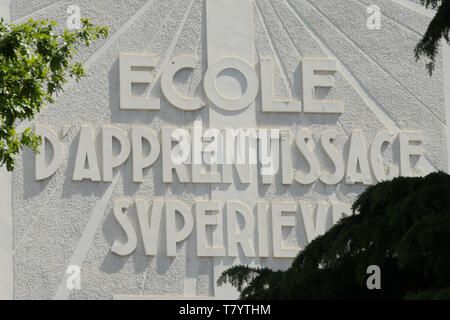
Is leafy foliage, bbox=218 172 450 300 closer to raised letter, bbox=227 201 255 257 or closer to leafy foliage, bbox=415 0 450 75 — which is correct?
leafy foliage, bbox=415 0 450 75

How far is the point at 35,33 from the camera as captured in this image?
40.1 feet

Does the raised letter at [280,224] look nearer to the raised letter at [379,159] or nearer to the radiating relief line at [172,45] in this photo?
the raised letter at [379,159]

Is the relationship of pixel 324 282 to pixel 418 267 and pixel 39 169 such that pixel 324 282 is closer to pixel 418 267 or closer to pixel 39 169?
pixel 418 267

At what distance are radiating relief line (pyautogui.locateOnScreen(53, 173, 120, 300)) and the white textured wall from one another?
7 cm

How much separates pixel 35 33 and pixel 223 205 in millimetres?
7854

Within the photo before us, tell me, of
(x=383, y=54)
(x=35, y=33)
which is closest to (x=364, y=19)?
(x=383, y=54)

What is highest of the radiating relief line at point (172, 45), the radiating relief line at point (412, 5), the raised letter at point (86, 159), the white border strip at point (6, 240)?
the radiating relief line at point (412, 5)

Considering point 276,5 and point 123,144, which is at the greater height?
point 276,5

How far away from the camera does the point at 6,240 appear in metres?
18.8

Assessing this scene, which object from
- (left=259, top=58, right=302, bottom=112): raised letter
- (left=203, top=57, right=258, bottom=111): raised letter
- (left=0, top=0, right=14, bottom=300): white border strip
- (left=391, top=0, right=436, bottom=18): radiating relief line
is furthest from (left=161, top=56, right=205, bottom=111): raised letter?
(left=391, top=0, right=436, bottom=18): radiating relief line

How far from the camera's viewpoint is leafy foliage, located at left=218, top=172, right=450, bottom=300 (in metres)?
8.39

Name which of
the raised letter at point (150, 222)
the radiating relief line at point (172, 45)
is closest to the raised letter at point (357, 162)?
the raised letter at point (150, 222)

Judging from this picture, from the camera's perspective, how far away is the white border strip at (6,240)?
60.8ft

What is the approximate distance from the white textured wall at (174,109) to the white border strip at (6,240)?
0.35ft
